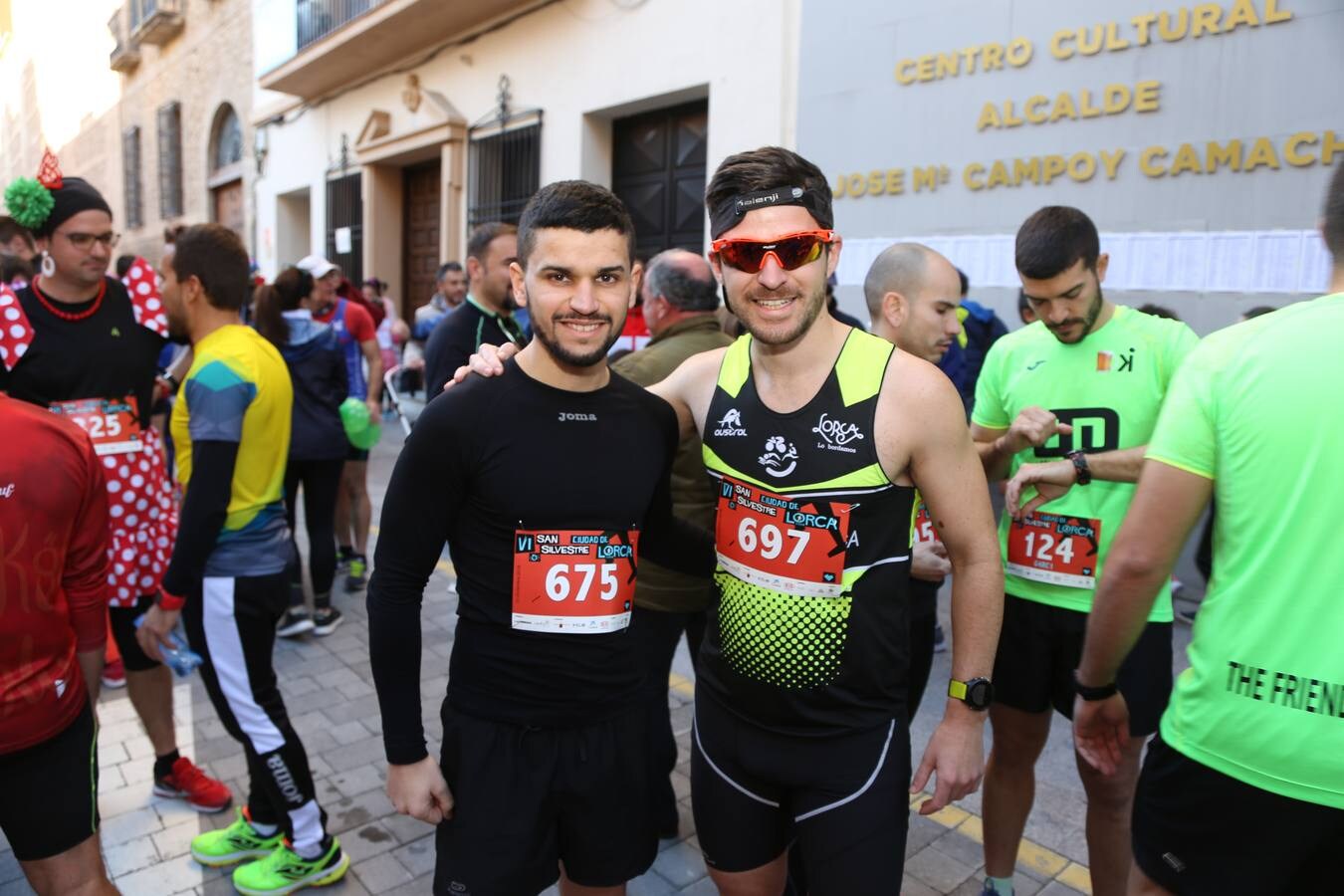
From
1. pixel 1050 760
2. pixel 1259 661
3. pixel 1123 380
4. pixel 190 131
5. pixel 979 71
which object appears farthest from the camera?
pixel 190 131

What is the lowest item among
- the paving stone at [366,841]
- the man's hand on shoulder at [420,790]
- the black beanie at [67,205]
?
the paving stone at [366,841]

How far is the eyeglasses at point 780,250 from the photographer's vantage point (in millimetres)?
1895

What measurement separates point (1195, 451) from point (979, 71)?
5.78 m

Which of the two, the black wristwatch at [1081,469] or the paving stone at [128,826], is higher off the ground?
the black wristwatch at [1081,469]

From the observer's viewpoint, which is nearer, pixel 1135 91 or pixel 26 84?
pixel 1135 91

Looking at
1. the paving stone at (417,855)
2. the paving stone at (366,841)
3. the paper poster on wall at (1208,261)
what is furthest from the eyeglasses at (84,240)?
the paper poster on wall at (1208,261)

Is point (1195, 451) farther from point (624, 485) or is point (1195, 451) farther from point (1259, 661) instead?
point (624, 485)

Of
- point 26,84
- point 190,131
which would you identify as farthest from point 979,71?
point 26,84

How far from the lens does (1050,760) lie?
3.70 m

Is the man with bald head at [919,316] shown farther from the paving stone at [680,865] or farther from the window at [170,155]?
the window at [170,155]

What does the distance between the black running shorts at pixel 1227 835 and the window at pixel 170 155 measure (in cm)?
2474

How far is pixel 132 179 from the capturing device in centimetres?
2420

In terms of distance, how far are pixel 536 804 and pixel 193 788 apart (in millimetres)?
2092

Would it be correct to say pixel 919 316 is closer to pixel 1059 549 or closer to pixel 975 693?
pixel 1059 549
